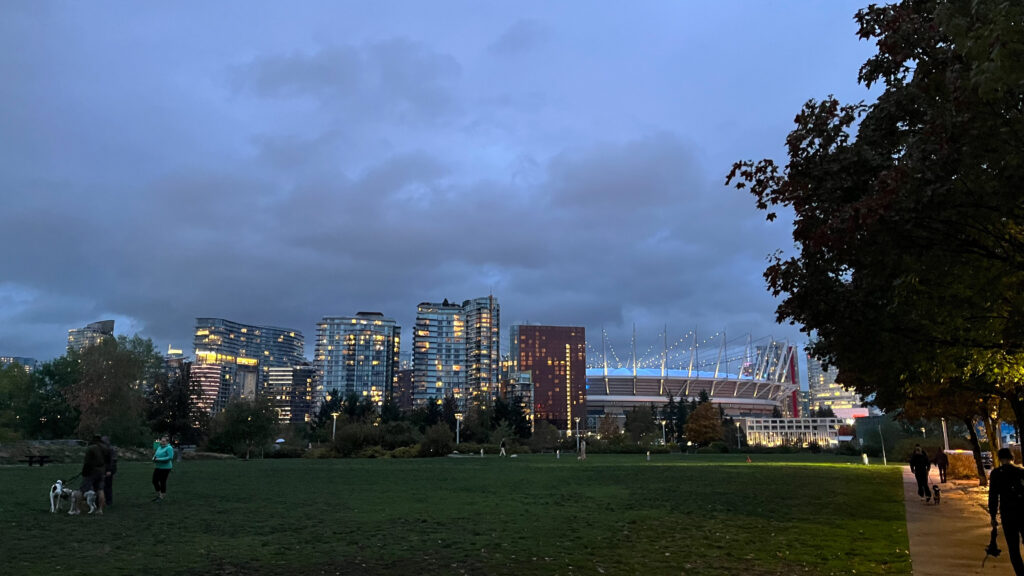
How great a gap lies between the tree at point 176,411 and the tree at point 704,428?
71.7 m

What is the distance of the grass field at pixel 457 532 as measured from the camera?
9.99 m

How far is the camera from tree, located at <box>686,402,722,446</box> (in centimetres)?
10675

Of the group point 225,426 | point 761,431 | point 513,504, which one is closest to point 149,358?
point 225,426

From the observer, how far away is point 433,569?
9711mm

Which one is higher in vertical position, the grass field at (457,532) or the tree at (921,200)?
the tree at (921,200)

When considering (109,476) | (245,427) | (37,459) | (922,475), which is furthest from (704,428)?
(109,476)

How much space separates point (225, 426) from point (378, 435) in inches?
573

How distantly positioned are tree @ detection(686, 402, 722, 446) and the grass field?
8634 cm

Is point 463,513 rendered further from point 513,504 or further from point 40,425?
point 40,425

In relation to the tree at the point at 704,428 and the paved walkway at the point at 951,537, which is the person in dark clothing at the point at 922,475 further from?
the tree at the point at 704,428

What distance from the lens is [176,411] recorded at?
252 ft

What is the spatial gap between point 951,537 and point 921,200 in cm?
945

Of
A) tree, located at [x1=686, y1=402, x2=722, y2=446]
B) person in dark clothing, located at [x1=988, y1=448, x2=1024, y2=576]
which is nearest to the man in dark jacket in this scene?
person in dark clothing, located at [x1=988, y1=448, x2=1024, y2=576]

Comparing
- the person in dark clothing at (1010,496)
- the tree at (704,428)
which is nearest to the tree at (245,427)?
the person in dark clothing at (1010,496)
